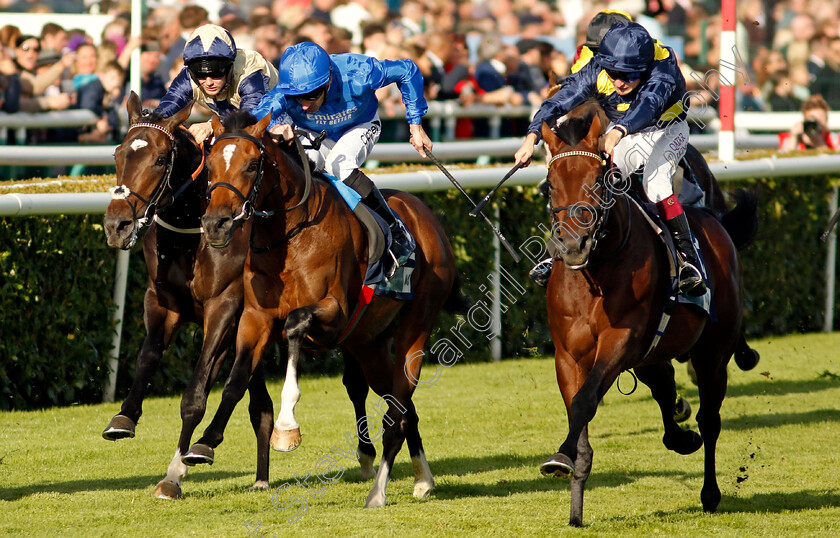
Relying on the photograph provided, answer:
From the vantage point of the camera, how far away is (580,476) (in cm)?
505

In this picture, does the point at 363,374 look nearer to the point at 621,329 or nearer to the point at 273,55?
the point at 621,329

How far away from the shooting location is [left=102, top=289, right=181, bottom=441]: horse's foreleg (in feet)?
17.7

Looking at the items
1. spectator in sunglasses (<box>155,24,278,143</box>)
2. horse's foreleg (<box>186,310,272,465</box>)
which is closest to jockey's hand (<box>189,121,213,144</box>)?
spectator in sunglasses (<box>155,24,278,143</box>)

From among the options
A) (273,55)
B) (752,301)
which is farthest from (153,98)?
(752,301)

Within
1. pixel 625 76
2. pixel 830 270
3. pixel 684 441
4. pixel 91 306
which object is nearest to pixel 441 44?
pixel 830 270

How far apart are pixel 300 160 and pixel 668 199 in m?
1.73

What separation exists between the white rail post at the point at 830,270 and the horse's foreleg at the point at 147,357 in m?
7.42

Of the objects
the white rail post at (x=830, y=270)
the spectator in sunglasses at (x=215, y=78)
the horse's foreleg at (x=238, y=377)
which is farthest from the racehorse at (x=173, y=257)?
the white rail post at (x=830, y=270)

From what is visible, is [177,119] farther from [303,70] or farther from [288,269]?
[288,269]

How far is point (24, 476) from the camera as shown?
615 centimetres

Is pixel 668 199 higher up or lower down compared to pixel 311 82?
lower down

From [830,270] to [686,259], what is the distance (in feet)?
20.9

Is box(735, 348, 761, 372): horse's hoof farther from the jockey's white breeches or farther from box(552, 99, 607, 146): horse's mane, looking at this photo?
box(552, 99, 607, 146): horse's mane

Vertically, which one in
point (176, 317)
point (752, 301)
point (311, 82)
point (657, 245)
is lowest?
point (752, 301)
